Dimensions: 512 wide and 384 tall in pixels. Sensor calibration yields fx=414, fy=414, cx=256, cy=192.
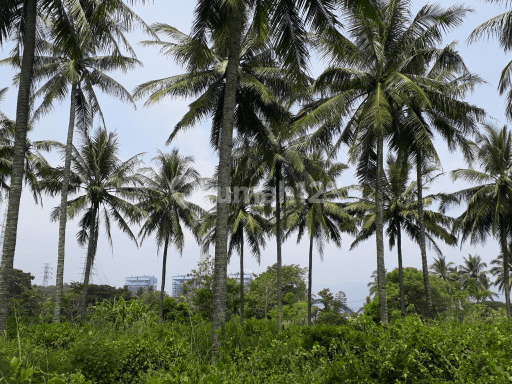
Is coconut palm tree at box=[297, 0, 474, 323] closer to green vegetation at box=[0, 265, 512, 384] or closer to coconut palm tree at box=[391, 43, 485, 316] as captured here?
coconut palm tree at box=[391, 43, 485, 316]

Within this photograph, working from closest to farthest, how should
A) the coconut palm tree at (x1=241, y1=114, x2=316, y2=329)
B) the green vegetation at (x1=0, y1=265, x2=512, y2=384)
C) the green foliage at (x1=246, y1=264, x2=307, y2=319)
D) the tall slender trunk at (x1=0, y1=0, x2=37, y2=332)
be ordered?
the green vegetation at (x1=0, y1=265, x2=512, y2=384), the tall slender trunk at (x1=0, y1=0, x2=37, y2=332), the coconut palm tree at (x1=241, y1=114, x2=316, y2=329), the green foliage at (x1=246, y1=264, x2=307, y2=319)

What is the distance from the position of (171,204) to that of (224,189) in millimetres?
15208

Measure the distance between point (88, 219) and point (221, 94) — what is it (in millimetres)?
13107

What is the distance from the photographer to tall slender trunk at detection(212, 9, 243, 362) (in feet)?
27.2

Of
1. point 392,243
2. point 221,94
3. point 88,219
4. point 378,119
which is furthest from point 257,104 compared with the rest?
point 392,243

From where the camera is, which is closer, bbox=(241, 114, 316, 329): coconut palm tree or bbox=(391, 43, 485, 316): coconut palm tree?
bbox=(391, 43, 485, 316): coconut palm tree

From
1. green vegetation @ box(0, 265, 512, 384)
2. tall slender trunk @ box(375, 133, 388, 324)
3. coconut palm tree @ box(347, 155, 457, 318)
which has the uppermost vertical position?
coconut palm tree @ box(347, 155, 457, 318)

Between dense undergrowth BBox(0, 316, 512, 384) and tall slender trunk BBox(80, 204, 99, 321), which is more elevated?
tall slender trunk BBox(80, 204, 99, 321)

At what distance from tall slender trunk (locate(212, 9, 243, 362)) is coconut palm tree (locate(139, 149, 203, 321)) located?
14.4 metres

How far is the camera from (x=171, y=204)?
926 inches

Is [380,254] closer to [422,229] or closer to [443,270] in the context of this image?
[422,229]

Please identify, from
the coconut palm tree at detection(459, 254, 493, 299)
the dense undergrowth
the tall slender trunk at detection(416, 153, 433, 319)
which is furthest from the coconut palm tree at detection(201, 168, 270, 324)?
the coconut palm tree at detection(459, 254, 493, 299)

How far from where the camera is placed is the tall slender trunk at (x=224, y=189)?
27.2 ft

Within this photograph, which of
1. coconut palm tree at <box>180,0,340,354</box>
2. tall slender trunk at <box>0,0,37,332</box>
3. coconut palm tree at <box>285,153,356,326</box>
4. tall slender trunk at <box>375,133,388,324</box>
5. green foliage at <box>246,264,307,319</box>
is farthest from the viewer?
green foliage at <box>246,264,307,319</box>
